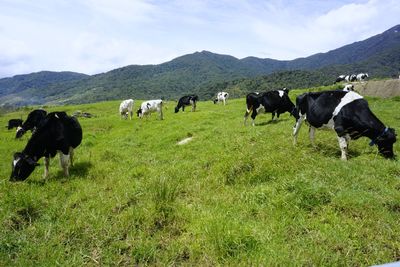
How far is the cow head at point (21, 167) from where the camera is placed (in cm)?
1022

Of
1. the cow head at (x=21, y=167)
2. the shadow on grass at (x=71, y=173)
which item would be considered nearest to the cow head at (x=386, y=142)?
the shadow on grass at (x=71, y=173)

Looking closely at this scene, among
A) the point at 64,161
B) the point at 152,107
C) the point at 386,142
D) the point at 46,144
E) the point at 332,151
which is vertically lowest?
the point at 332,151

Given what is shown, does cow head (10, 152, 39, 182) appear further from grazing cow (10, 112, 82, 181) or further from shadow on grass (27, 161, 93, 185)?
shadow on grass (27, 161, 93, 185)

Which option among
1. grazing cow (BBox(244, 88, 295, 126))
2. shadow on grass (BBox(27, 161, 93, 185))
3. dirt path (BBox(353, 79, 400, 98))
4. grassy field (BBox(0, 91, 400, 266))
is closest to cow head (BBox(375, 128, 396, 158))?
grassy field (BBox(0, 91, 400, 266))

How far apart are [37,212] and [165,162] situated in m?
5.79

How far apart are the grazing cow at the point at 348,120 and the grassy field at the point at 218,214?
0.61m

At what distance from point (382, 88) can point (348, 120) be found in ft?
83.3

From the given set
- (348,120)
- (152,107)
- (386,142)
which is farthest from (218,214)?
(152,107)

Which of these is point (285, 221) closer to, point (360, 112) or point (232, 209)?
point (232, 209)

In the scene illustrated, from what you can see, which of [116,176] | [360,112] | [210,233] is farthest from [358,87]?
[210,233]

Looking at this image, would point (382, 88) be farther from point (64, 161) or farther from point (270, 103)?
point (64, 161)

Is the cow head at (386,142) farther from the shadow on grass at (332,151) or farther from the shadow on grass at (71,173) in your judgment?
the shadow on grass at (71,173)

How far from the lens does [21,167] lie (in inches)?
404

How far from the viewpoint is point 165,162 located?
504 inches
